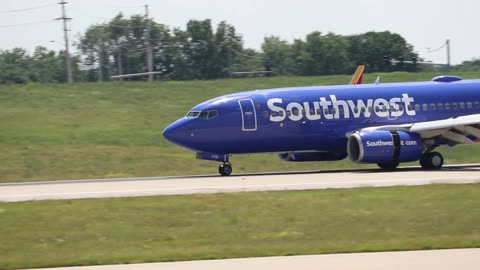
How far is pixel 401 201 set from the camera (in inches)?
870

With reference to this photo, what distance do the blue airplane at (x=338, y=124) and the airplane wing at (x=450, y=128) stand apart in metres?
0.03

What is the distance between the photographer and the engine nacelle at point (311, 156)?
34750 mm

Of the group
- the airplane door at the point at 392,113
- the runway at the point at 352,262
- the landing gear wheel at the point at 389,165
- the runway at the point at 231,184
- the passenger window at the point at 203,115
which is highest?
the passenger window at the point at 203,115

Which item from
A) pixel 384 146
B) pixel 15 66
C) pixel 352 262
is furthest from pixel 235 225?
pixel 15 66

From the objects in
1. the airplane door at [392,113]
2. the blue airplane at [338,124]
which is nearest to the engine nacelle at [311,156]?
the blue airplane at [338,124]

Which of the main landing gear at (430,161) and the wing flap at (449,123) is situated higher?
the wing flap at (449,123)

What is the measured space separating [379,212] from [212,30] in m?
88.1

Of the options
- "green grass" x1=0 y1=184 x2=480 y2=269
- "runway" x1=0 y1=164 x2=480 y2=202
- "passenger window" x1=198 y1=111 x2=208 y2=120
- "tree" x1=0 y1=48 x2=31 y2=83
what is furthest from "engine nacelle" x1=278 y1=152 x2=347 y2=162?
"tree" x1=0 y1=48 x2=31 y2=83

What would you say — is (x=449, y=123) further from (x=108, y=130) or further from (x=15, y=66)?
(x=15, y=66)

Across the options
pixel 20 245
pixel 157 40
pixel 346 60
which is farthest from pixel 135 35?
pixel 20 245

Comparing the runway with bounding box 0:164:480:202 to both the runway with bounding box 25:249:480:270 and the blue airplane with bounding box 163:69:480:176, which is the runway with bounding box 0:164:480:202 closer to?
the blue airplane with bounding box 163:69:480:176

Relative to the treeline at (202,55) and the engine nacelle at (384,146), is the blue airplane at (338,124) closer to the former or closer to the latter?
the engine nacelle at (384,146)

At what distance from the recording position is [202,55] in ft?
345

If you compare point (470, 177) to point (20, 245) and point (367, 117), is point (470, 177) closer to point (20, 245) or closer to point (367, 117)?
point (367, 117)
